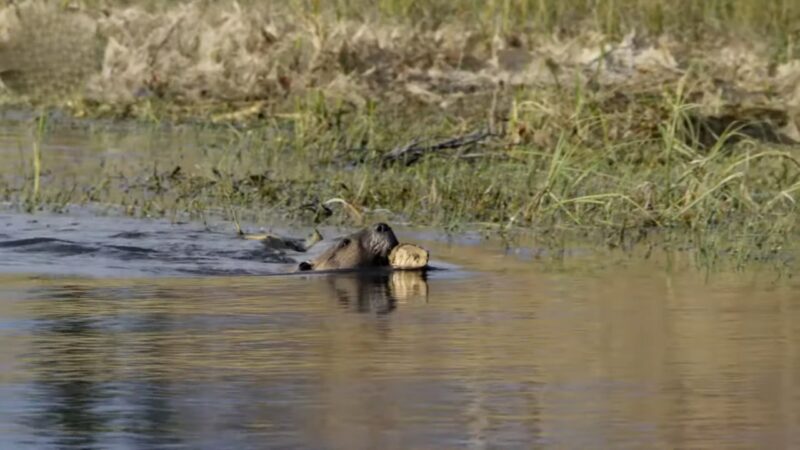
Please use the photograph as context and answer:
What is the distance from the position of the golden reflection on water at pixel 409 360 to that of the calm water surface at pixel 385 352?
13 millimetres

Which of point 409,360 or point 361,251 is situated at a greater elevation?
point 361,251

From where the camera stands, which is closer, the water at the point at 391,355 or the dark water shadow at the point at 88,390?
the dark water shadow at the point at 88,390

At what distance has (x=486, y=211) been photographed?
12.4 meters

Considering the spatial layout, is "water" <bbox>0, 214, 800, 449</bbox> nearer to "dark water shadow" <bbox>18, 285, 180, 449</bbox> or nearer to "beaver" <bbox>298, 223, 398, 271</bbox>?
"dark water shadow" <bbox>18, 285, 180, 449</bbox>

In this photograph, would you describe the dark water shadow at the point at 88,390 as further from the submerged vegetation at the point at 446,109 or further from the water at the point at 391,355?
the submerged vegetation at the point at 446,109

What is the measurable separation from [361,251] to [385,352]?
9.66ft

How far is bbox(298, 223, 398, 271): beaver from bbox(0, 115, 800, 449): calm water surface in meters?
0.13

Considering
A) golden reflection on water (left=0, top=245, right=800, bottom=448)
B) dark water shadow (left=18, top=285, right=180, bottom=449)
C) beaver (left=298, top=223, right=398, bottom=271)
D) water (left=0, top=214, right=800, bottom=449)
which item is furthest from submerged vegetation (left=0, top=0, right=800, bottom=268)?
dark water shadow (left=18, top=285, right=180, bottom=449)

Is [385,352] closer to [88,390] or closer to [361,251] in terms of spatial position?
[88,390]

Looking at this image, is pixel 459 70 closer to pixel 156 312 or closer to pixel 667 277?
pixel 667 277

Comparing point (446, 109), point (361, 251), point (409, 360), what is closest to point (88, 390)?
point (409, 360)

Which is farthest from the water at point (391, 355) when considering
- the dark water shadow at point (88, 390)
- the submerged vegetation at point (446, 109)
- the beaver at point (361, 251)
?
the submerged vegetation at point (446, 109)

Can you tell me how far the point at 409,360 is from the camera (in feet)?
24.3

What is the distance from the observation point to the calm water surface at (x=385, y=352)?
20.1 feet
